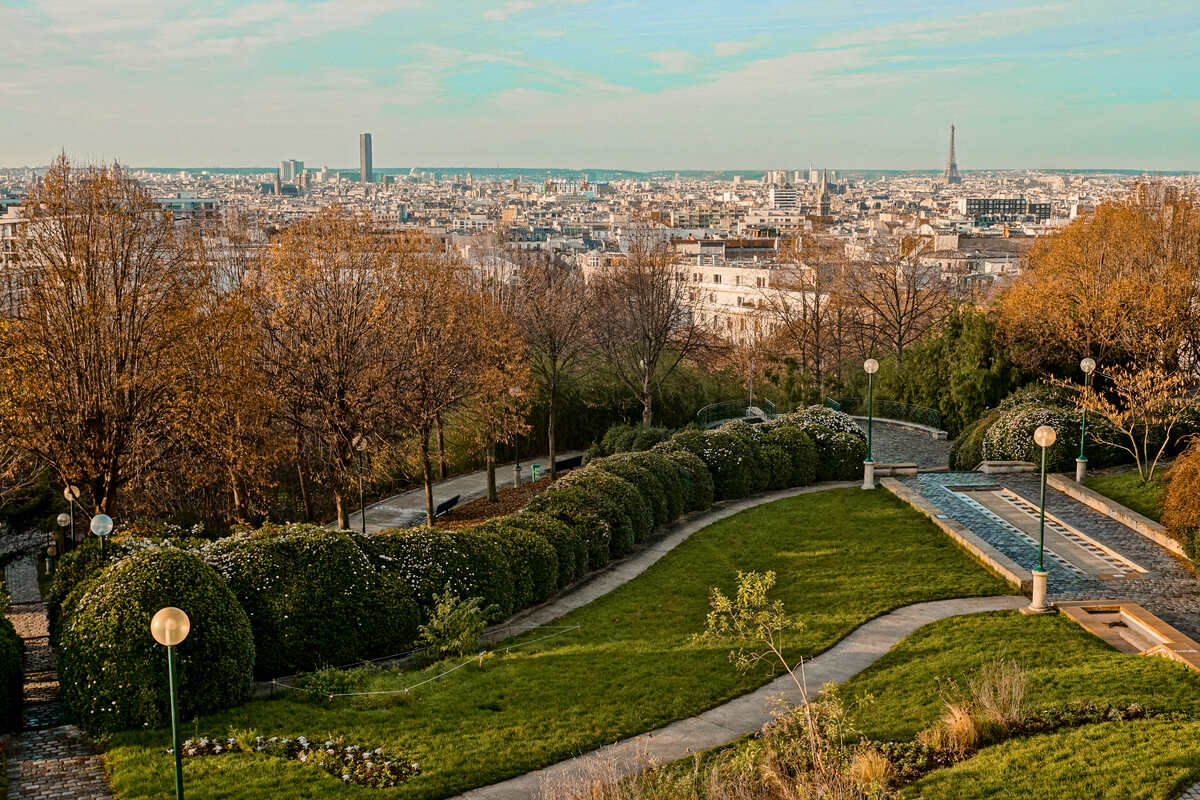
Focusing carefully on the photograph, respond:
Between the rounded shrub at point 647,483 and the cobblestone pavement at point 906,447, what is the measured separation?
768 centimetres

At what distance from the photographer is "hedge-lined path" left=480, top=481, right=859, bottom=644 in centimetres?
1820

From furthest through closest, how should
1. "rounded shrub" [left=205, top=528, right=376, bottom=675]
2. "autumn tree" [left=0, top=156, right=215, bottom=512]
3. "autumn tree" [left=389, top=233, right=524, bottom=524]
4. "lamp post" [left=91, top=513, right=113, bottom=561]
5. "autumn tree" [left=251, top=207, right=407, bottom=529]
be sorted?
"autumn tree" [left=389, top=233, right=524, bottom=524]
"autumn tree" [left=251, top=207, right=407, bottom=529]
"autumn tree" [left=0, top=156, right=215, bottom=512]
"lamp post" [left=91, top=513, right=113, bottom=561]
"rounded shrub" [left=205, top=528, right=376, bottom=675]

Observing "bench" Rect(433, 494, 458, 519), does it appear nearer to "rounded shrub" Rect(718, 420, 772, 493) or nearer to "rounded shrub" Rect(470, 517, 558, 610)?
"rounded shrub" Rect(718, 420, 772, 493)

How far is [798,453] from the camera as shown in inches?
1065

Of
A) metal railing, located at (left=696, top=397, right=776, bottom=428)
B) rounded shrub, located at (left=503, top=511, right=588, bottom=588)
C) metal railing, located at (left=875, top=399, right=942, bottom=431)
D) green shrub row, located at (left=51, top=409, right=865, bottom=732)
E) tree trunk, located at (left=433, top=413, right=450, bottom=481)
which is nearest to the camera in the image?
green shrub row, located at (left=51, top=409, right=865, bottom=732)

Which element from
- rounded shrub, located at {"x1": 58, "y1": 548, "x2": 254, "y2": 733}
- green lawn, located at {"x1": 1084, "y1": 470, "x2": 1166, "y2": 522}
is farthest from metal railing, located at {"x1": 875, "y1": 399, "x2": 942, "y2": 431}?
rounded shrub, located at {"x1": 58, "y1": 548, "x2": 254, "y2": 733}

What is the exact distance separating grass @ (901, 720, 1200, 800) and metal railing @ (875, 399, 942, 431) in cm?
2250

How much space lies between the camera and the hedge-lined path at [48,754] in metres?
11.6

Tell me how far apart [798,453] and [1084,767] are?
54.0 ft

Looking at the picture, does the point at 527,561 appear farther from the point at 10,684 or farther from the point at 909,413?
the point at 909,413

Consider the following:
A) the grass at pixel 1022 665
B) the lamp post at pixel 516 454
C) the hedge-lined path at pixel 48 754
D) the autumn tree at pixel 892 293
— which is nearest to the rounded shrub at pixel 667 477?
the lamp post at pixel 516 454

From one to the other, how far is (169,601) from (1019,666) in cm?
1113

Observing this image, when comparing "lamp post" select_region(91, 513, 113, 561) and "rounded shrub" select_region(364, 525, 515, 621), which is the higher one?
"lamp post" select_region(91, 513, 113, 561)

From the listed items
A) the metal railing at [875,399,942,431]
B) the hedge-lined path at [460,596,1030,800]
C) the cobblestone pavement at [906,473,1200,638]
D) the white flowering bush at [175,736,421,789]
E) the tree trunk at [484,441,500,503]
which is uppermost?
the metal railing at [875,399,942,431]
